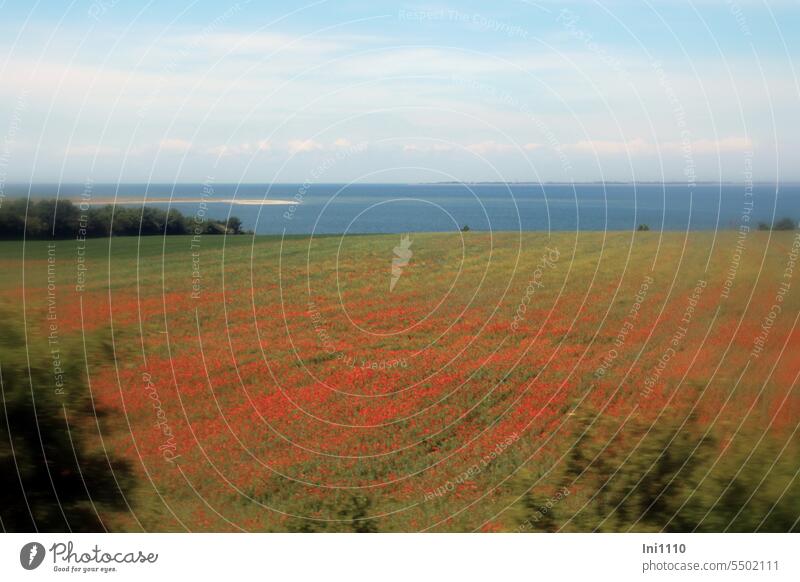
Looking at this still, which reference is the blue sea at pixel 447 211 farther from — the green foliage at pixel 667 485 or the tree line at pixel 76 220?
the green foliage at pixel 667 485

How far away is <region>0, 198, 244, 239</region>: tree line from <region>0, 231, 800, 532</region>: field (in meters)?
0.35

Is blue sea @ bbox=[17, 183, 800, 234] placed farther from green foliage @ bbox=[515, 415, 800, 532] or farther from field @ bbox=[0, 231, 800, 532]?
green foliage @ bbox=[515, 415, 800, 532]

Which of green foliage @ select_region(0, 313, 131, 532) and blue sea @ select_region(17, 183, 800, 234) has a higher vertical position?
blue sea @ select_region(17, 183, 800, 234)

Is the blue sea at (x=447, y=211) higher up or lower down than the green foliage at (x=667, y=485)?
higher up

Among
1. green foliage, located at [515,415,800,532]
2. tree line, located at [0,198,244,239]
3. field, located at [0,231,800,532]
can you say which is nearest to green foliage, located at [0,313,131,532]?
field, located at [0,231,800,532]

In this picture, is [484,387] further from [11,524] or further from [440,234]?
[440,234]

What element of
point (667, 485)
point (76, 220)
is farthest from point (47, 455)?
point (667, 485)

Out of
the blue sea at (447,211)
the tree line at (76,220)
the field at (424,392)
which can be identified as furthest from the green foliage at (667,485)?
the tree line at (76,220)

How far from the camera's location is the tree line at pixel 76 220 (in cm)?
1261

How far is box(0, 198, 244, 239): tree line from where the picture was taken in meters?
12.6

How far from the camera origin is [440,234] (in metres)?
21.7

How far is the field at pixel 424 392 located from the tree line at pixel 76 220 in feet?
1.13

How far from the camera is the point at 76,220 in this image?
13.3 m

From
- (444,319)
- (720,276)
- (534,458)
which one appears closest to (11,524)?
(534,458)
